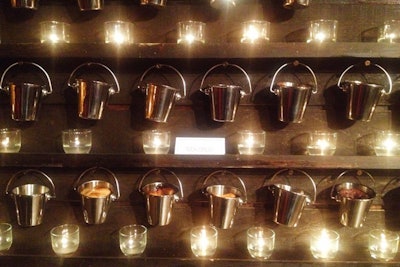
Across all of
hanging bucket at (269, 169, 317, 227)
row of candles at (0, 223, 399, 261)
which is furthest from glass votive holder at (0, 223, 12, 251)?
hanging bucket at (269, 169, 317, 227)

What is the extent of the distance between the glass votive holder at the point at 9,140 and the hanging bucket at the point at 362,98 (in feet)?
4.61

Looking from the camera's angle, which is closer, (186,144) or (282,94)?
(282,94)

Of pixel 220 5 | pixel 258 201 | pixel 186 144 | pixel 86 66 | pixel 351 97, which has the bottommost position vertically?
pixel 258 201

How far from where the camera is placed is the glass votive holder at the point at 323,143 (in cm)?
151

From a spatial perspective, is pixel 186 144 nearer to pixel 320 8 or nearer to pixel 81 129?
pixel 81 129

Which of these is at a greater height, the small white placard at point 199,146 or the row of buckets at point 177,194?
the small white placard at point 199,146

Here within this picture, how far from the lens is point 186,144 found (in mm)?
1583

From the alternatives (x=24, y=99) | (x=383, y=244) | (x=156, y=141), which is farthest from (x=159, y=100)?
(x=383, y=244)

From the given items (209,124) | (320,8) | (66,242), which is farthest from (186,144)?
(320,8)

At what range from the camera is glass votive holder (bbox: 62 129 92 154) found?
4.99 ft

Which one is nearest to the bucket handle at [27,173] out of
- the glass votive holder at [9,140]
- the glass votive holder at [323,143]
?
the glass votive holder at [9,140]

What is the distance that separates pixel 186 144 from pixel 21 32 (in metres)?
0.90

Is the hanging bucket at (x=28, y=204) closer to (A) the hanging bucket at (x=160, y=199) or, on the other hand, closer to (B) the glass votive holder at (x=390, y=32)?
(A) the hanging bucket at (x=160, y=199)

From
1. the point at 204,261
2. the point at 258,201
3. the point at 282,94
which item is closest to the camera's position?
the point at 282,94
